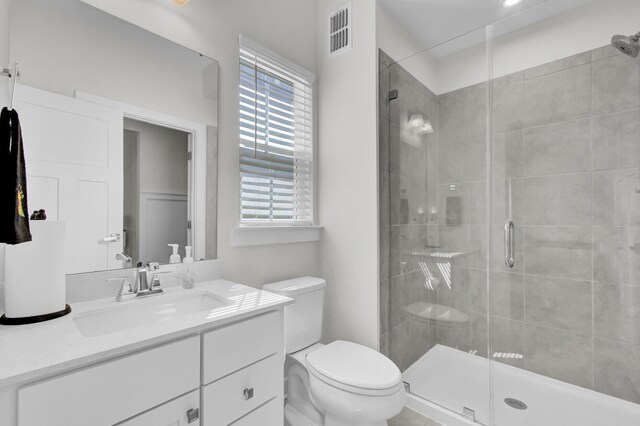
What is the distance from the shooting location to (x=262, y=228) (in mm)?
1734

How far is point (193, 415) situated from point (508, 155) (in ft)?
7.09

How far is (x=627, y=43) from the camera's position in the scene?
5.30 ft

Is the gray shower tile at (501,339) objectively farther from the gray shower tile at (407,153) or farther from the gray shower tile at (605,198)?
the gray shower tile at (407,153)

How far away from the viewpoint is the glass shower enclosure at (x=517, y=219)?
5.56 feet

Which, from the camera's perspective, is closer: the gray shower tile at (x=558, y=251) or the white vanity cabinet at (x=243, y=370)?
the white vanity cabinet at (x=243, y=370)

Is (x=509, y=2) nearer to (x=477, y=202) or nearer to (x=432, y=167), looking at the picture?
(x=432, y=167)

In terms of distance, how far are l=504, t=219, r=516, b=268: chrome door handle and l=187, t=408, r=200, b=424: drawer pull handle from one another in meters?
1.97

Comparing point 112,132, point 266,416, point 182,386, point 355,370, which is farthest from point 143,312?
point 355,370

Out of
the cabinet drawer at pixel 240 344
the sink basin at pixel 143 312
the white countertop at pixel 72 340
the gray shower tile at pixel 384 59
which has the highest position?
the gray shower tile at pixel 384 59

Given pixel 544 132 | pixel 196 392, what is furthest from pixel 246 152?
pixel 544 132

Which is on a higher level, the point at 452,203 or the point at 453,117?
the point at 453,117

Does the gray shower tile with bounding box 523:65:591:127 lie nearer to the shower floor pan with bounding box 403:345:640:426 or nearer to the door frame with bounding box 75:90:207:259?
the shower floor pan with bounding box 403:345:640:426

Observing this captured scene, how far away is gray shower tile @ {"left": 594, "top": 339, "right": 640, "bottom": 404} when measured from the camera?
1.65m

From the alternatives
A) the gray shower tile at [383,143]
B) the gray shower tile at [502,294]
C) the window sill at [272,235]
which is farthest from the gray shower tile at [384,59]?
the gray shower tile at [502,294]
